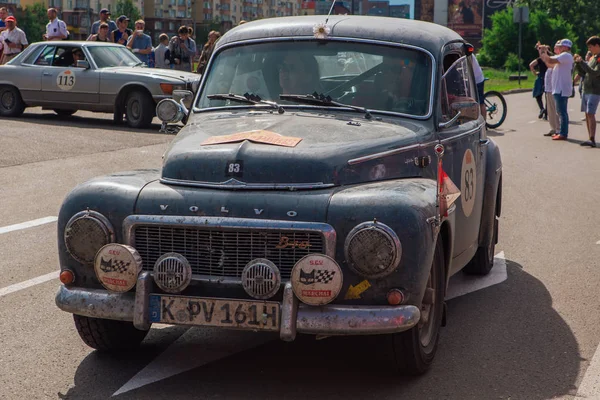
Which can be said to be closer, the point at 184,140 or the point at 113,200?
the point at 113,200

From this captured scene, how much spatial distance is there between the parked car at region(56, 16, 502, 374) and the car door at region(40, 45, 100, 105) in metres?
13.7

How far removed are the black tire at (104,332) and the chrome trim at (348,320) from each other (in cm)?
126

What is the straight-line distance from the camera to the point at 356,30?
6789mm

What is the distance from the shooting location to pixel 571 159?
1705cm

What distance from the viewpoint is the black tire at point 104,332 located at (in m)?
5.77

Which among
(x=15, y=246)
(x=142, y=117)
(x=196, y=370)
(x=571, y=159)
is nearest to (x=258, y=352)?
(x=196, y=370)

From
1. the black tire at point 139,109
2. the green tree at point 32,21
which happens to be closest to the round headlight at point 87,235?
the black tire at point 139,109

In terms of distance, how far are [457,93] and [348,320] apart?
2.53 m

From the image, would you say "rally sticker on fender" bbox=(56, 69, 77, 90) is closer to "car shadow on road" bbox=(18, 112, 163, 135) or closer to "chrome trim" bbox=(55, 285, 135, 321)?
"car shadow on road" bbox=(18, 112, 163, 135)

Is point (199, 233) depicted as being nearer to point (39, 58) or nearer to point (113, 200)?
point (113, 200)

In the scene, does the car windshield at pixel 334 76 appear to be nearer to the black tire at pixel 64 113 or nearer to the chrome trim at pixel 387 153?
the chrome trim at pixel 387 153

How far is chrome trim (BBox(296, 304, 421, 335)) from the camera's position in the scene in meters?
5.01

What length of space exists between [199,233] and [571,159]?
12766 millimetres

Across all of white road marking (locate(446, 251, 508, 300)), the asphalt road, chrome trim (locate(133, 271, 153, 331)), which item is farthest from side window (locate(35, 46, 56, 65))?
chrome trim (locate(133, 271, 153, 331))
